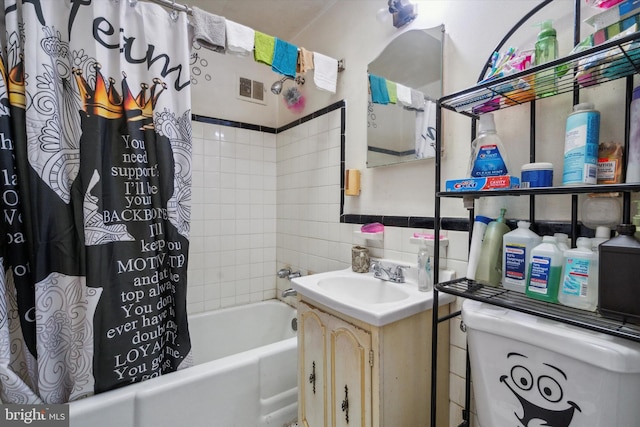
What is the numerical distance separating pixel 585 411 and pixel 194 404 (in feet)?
4.28

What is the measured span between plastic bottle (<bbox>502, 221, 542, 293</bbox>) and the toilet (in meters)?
0.08

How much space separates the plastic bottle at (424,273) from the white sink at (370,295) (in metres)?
0.03

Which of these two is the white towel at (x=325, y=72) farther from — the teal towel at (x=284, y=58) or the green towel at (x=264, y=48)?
the green towel at (x=264, y=48)

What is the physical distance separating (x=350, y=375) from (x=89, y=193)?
3.75ft

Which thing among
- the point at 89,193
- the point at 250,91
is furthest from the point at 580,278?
the point at 250,91

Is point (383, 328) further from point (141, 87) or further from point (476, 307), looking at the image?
point (141, 87)

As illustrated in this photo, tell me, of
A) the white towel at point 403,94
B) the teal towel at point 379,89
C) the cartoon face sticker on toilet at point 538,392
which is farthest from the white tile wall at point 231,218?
the cartoon face sticker on toilet at point 538,392

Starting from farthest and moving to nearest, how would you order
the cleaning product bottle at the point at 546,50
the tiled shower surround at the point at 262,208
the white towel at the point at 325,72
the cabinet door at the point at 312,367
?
the tiled shower surround at the point at 262,208, the white towel at the point at 325,72, the cabinet door at the point at 312,367, the cleaning product bottle at the point at 546,50

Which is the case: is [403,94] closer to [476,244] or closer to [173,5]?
[476,244]

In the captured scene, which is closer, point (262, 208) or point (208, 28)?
point (208, 28)

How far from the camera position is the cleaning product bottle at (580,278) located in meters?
0.68

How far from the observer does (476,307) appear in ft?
2.79

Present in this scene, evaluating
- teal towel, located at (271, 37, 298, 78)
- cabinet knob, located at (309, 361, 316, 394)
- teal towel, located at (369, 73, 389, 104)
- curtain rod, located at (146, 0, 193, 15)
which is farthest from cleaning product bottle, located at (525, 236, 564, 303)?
curtain rod, located at (146, 0, 193, 15)

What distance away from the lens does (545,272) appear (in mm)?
754
